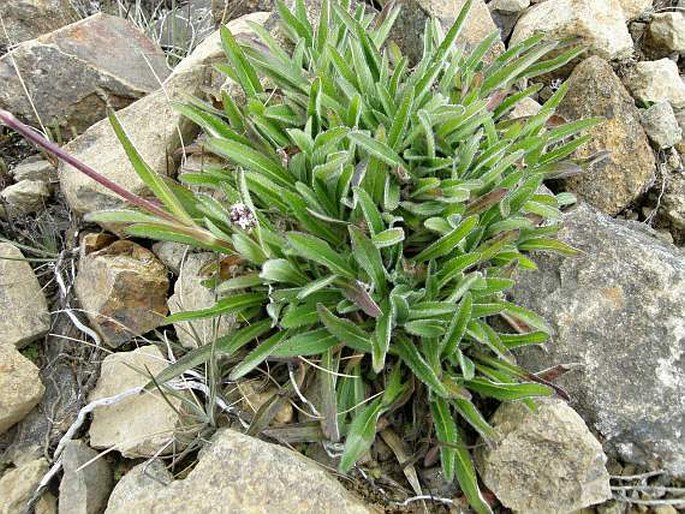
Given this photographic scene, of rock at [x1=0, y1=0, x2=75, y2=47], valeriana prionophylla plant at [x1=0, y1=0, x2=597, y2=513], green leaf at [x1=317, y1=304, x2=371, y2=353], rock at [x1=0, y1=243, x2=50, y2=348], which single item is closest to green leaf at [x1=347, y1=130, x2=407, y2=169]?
valeriana prionophylla plant at [x1=0, y1=0, x2=597, y2=513]

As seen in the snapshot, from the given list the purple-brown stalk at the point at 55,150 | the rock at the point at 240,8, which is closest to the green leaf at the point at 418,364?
the purple-brown stalk at the point at 55,150

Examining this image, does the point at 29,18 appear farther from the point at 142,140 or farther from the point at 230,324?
the point at 230,324

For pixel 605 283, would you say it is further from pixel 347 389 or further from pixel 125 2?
pixel 125 2

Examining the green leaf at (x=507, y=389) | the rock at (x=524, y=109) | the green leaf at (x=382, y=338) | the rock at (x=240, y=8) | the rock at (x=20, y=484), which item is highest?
the rock at (x=240, y=8)

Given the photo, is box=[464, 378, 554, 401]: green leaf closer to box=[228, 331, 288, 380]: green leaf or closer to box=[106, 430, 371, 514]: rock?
box=[106, 430, 371, 514]: rock

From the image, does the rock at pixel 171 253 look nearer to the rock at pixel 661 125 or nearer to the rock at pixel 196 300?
the rock at pixel 196 300

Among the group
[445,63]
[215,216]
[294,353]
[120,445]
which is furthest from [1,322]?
[445,63]
